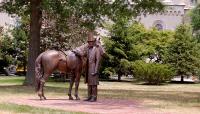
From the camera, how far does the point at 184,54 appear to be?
44.0 m

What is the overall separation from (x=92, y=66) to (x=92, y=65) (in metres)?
0.03

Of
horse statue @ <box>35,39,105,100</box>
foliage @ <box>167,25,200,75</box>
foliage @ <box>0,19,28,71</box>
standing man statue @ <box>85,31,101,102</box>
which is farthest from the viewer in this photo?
foliage @ <box>0,19,28,71</box>

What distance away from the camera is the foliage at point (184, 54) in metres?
43.7

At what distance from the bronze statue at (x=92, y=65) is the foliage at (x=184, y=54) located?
26.9 m

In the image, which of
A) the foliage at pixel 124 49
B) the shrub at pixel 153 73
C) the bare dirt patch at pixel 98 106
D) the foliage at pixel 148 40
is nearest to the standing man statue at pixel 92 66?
the bare dirt patch at pixel 98 106

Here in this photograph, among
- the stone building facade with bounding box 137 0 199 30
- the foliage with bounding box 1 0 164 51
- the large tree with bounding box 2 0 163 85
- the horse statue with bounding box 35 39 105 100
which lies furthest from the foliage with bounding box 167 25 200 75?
the horse statue with bounding box 35 39 105 100

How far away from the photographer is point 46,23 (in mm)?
39906

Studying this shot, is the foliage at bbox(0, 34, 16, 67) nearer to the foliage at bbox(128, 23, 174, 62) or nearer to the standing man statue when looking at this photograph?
the foliage at bbox(128, 23, 174, 62)

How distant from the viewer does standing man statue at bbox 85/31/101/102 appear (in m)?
17.3

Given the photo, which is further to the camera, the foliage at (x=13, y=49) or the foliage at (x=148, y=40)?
the foliage at (x=13, y=49)

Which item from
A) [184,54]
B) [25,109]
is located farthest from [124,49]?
[25,109]

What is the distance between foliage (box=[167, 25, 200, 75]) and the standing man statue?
26931 mm

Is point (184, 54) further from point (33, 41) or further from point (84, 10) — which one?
point (84, 10)

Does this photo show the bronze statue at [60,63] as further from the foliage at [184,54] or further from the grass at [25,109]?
the foliage at [184,54]
